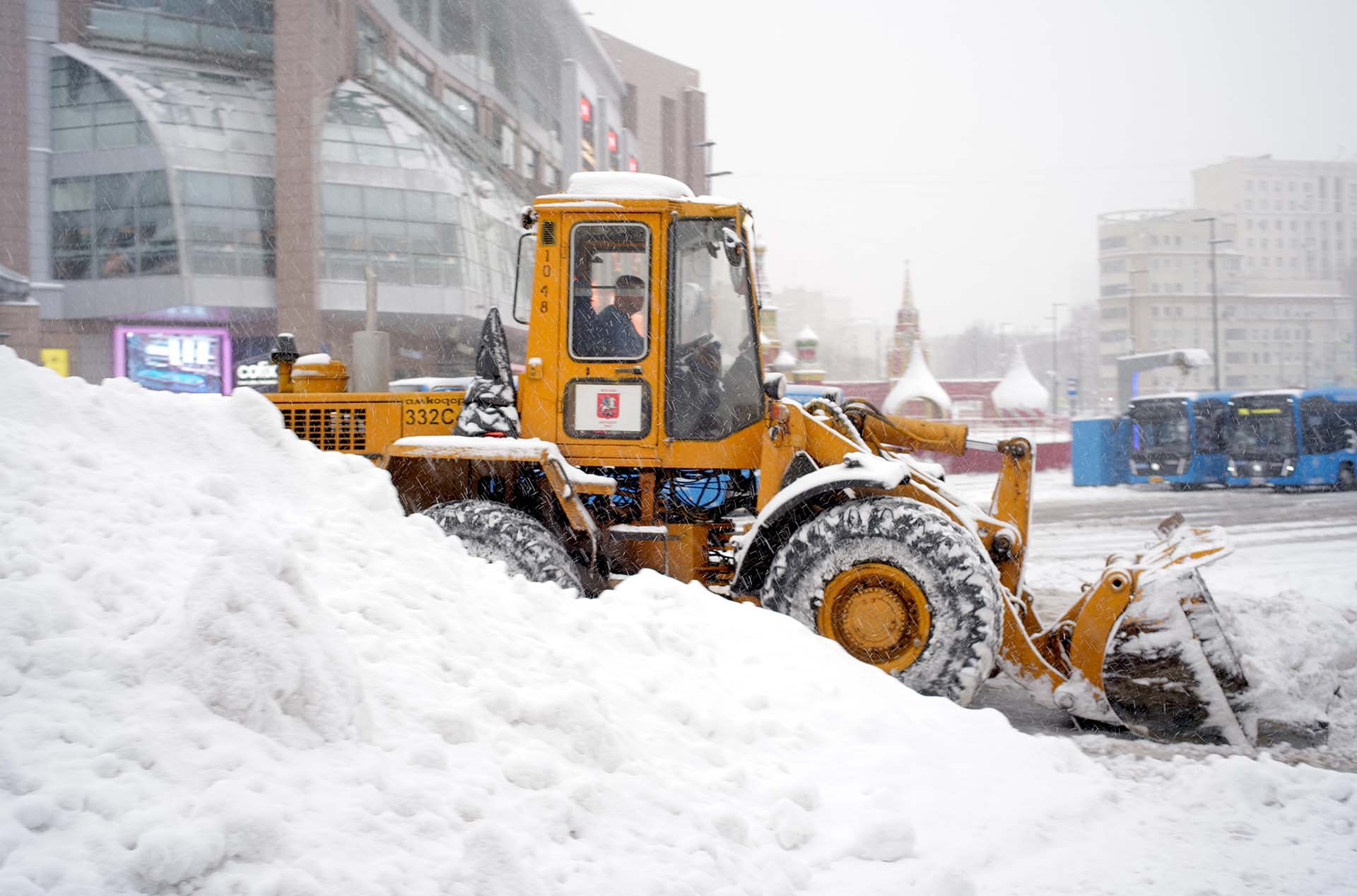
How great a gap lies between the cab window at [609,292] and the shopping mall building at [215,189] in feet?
72.4

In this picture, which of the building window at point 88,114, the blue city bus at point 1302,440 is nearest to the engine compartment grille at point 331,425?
the blue city bus at point 1302,440

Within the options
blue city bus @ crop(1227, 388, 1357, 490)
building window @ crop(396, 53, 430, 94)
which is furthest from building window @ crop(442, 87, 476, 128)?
blue city bus @ crop(1227, 388, 1357, 490)

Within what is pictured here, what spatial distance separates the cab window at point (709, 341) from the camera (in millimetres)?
6141

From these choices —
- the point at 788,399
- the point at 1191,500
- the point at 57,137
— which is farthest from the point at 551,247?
the point at 57,137

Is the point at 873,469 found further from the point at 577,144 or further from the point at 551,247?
the point at 577,144

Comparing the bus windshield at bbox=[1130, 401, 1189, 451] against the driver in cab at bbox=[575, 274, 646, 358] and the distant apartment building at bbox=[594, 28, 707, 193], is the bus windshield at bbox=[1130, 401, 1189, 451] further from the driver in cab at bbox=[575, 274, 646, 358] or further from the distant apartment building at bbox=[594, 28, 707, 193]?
the distant apartment building at bbox=[594, 28, 707, 193]

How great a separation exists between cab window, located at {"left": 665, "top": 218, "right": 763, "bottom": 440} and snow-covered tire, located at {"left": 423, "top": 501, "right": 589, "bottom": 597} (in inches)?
39.2

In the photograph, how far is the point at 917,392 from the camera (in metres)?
41.1

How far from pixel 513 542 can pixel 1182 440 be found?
22.4 meters

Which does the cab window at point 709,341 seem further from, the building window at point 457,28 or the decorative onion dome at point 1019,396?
the decorative onion dome at point 1019,396

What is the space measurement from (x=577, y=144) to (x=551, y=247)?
40.3 meters

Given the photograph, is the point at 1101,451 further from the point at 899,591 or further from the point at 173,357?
the point at 173,357

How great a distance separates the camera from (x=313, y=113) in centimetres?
3047

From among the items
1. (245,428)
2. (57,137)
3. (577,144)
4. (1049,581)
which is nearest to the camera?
(245,428)
